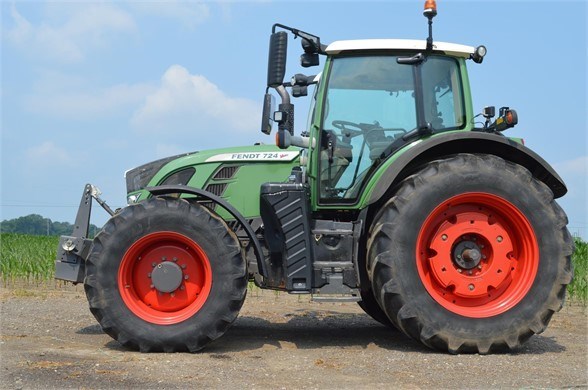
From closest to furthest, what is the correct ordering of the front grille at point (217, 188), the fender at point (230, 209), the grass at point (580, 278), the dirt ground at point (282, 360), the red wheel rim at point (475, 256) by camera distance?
the dirt ground at point (282, 360)
the red wheel rim at point (475, 256)
the fender at point (230, 209)
the front grille at point (217, 188)
the grass at point (580, 278)

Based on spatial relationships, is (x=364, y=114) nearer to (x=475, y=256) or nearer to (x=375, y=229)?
(x=375, y=229)

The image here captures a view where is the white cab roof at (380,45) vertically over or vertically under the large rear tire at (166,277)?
over

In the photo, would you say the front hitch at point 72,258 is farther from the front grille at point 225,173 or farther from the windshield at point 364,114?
the windshield at point 364,114

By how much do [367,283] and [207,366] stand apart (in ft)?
5.72

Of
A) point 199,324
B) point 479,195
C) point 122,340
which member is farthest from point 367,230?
point 122,340

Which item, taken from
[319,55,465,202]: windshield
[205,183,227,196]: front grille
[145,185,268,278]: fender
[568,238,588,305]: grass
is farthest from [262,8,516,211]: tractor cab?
[568,238,588,305]: grass

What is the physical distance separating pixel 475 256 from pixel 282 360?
186 cm

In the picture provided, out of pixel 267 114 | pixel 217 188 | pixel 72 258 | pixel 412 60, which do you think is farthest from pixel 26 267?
pixel 412 60

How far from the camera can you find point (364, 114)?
260 inches

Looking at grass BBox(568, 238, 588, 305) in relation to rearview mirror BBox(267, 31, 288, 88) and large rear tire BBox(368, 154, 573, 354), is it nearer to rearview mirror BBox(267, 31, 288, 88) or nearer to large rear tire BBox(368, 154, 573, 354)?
large rear tire BBox(368, 154, 573, 354)

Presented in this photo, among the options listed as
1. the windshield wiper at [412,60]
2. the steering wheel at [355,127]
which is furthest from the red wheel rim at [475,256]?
the windshield wiper at [412,60]

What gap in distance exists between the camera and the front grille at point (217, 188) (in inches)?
282

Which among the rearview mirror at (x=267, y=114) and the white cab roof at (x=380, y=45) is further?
the white cab roof at (x=380, y=45)

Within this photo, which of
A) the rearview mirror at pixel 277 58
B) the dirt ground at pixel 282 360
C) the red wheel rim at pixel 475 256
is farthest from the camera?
the red wheel rim at pixel 475 256
